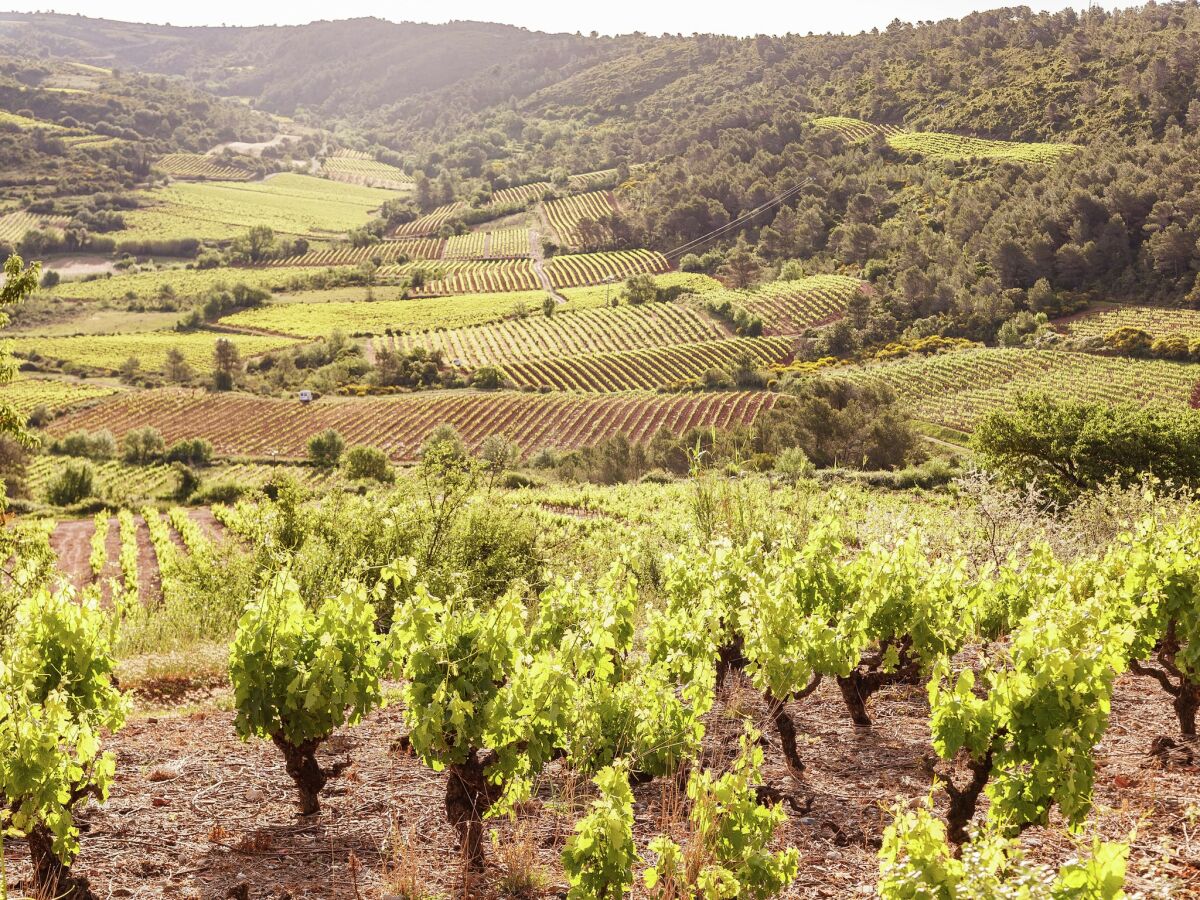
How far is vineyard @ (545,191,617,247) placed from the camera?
14938 centimetres

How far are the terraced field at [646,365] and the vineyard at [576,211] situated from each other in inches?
2291

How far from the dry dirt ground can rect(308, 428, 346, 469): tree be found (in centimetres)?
5550

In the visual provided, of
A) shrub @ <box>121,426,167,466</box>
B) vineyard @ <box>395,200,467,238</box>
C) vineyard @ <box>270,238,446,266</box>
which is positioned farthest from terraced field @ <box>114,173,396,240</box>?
shrub @ <box>121,426,167,466</box>

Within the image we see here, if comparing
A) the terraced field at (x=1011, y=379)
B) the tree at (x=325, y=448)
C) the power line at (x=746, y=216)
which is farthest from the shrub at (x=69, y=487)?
the power line at (x=746, y=216)

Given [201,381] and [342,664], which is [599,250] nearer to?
[201,381]

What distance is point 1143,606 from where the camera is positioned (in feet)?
25.2

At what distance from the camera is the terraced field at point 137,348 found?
9425cm

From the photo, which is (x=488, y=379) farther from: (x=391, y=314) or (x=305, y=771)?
(x=305, y=771)

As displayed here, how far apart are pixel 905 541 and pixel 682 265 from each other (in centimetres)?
12291

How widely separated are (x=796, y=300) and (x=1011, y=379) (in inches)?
1446

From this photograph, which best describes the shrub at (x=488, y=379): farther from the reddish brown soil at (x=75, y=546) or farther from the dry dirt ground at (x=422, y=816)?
the dry dirt ground at (x=422, y=816)

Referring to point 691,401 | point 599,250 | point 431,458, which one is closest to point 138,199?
point 599,250

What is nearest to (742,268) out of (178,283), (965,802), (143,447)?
(143,447)

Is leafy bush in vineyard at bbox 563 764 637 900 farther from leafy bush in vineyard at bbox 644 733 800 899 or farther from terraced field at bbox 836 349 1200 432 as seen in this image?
terraced field at bbox 836 349 1200 432
